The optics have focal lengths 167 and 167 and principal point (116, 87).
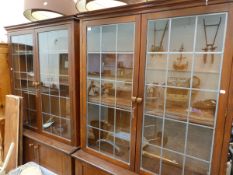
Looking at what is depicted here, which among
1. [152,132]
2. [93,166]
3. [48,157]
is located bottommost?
[48,157]

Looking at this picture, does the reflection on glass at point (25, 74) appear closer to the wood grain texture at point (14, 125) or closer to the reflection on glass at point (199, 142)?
the wood grain texture at point (14, 125)

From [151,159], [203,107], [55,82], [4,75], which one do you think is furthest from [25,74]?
[203,107]

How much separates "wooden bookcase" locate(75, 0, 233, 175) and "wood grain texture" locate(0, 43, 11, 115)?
4.09 feet

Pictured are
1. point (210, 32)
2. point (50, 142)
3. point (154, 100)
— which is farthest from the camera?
point (50, 142)

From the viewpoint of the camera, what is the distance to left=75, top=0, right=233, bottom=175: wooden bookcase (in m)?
0.99

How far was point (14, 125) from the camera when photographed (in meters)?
1.90

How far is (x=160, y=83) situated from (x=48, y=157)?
1.42 meters

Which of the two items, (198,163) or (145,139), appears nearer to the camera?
(198,163)

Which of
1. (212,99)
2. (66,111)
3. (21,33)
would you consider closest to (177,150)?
(212,99)

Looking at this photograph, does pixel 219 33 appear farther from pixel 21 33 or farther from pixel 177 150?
pixel 21 33

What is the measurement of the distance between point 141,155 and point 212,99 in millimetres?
651

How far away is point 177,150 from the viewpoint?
1.18 meters

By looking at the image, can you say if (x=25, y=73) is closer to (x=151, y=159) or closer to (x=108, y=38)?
(x=108, y=38)

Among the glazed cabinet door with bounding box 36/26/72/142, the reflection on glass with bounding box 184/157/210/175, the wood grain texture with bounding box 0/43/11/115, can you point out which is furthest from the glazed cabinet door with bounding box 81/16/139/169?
the wood grain texture with bounding box 0/43/11/115
